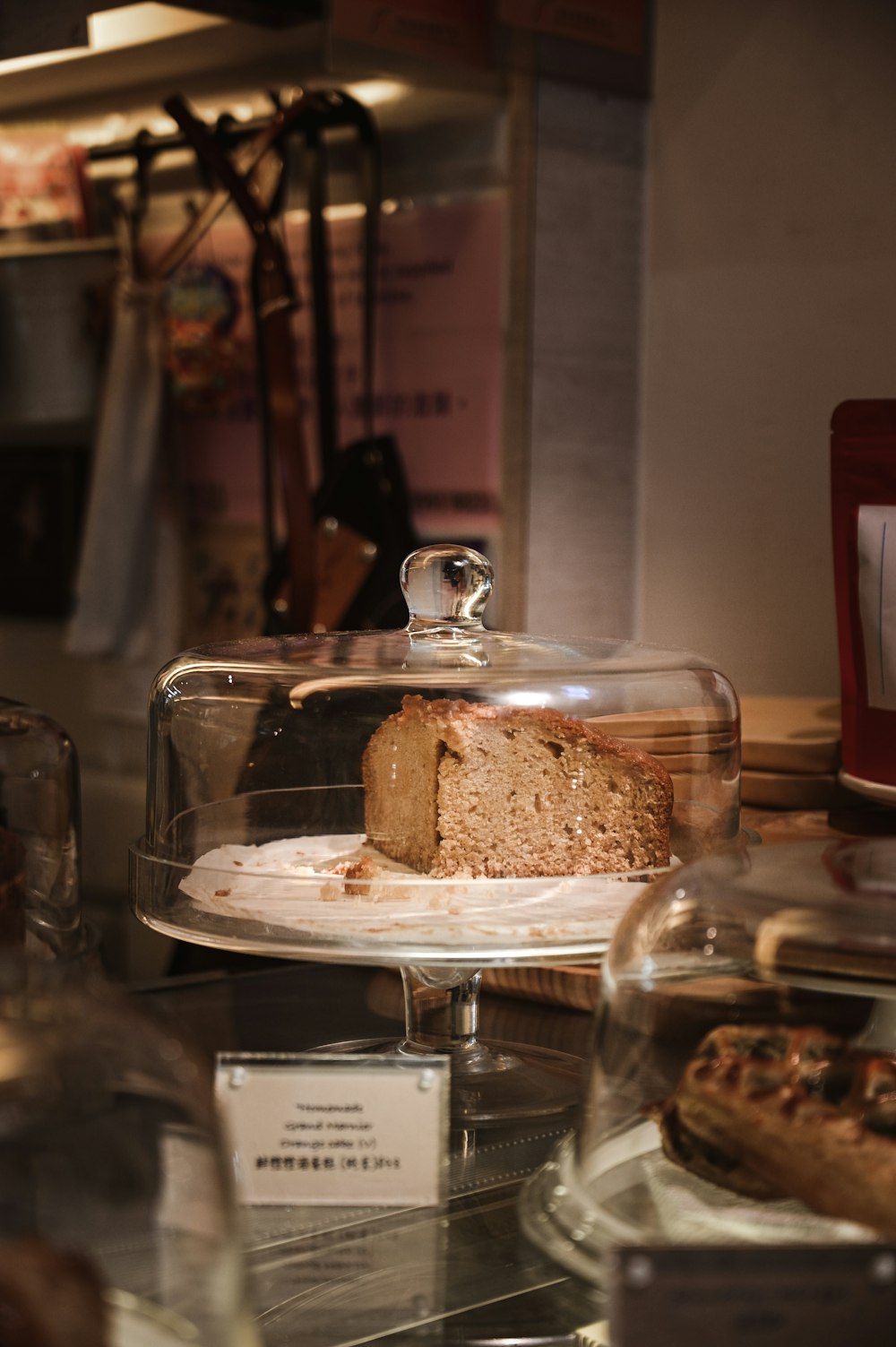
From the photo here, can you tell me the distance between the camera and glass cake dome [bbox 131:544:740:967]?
945 millimetres

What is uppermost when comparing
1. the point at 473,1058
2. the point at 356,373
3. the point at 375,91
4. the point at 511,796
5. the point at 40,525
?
the point at 375,91

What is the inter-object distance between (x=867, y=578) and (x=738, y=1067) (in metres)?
0.53

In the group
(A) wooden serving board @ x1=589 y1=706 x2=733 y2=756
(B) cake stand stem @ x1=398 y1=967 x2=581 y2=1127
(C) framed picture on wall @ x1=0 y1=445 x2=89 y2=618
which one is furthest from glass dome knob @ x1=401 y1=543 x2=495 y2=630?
(C) framed picture on wall @ x1=0 y1=445 x2=89 y2=618

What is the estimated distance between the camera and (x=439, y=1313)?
0.69 m

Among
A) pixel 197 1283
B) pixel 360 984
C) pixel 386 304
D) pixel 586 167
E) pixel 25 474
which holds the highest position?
pixel 586 167

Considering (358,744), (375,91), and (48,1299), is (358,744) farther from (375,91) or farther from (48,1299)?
(375,91)

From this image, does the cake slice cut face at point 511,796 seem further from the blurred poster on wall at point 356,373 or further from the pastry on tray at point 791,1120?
the blurred poster on wall at point 356,373

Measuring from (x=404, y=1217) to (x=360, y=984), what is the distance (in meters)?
0.56

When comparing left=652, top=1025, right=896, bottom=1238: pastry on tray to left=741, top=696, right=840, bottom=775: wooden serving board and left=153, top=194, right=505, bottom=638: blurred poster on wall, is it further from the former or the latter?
left=153, top=194, right=505, bottom=638: blurred poster on wall

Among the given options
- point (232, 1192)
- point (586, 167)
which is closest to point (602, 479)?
point (586, 167)

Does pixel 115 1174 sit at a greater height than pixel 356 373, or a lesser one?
lesser

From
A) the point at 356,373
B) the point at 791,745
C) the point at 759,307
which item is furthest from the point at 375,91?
the point at 791,745

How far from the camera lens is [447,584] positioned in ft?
3.56

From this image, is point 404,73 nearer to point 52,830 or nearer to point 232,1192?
point 52,830
